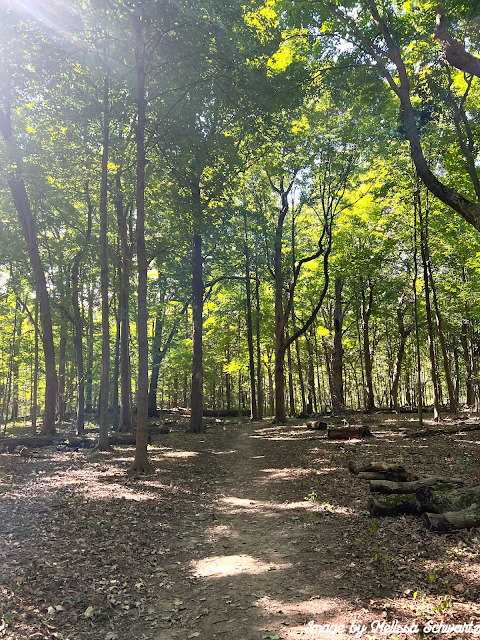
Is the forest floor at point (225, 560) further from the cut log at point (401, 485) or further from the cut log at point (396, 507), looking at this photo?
the cut log at point (401, 485)

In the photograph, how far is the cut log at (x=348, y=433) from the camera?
14219 millimetres

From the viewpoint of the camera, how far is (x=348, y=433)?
14.3 metres

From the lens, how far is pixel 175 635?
372cm

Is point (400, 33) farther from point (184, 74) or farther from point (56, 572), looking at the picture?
point (56, 572)

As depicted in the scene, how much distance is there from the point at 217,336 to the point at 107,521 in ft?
76.8

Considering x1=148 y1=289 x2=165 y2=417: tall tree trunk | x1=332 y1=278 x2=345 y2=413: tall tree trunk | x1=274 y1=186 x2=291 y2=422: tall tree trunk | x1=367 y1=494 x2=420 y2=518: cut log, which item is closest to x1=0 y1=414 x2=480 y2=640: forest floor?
x1=367 y1=494 x2=420 y2=518: cut log

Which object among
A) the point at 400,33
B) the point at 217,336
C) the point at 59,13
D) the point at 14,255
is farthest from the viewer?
the point at 217,336

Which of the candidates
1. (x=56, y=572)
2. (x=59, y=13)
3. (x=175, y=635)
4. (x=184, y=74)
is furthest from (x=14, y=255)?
(x=175, y=635)

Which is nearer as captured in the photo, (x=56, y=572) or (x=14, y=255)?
(x=56, y=572)

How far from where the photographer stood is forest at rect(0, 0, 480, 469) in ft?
34.4

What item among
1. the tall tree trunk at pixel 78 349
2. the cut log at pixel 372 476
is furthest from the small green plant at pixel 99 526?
the tall tree trunk at pixel 78 349

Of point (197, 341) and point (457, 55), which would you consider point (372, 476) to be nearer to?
point (457, 55)

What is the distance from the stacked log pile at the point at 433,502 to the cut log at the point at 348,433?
7.41 metres

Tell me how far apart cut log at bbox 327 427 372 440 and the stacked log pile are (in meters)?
7.41
